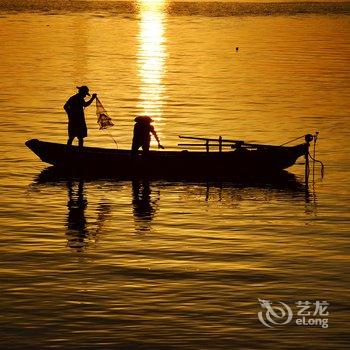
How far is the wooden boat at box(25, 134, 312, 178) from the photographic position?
30.4m

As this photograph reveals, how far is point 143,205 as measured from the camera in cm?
2712

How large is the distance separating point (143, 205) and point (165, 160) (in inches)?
134

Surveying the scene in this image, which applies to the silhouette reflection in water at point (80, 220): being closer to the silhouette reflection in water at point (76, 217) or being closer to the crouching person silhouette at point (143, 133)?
the silhouette reflection in water at point (76, 217)

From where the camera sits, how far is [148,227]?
24766 millimetres

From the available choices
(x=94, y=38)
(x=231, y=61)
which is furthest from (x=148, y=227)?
(x=94, y=38)

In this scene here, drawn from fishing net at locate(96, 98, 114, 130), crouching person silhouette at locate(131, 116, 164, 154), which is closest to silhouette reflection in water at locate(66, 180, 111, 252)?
crouching person silhouette at locate(131, 116, 164, 154)

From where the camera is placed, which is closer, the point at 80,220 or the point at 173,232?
the point at 173,232

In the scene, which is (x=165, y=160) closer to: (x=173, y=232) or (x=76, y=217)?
→ (x=76, y=217)

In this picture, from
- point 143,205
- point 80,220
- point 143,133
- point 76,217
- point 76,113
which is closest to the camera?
point 80,220

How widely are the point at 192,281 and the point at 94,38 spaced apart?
7056 centimetres

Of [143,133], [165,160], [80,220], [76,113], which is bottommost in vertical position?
[80,220]

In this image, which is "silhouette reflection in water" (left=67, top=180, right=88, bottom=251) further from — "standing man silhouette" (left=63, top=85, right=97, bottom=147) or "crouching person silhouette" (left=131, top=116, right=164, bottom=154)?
"crouching person silhouette" (left=131, top=116, right=164, bottom=154)

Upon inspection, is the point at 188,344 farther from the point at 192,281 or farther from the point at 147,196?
the point at 147,196

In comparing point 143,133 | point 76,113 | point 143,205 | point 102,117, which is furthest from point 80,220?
point 102,117
